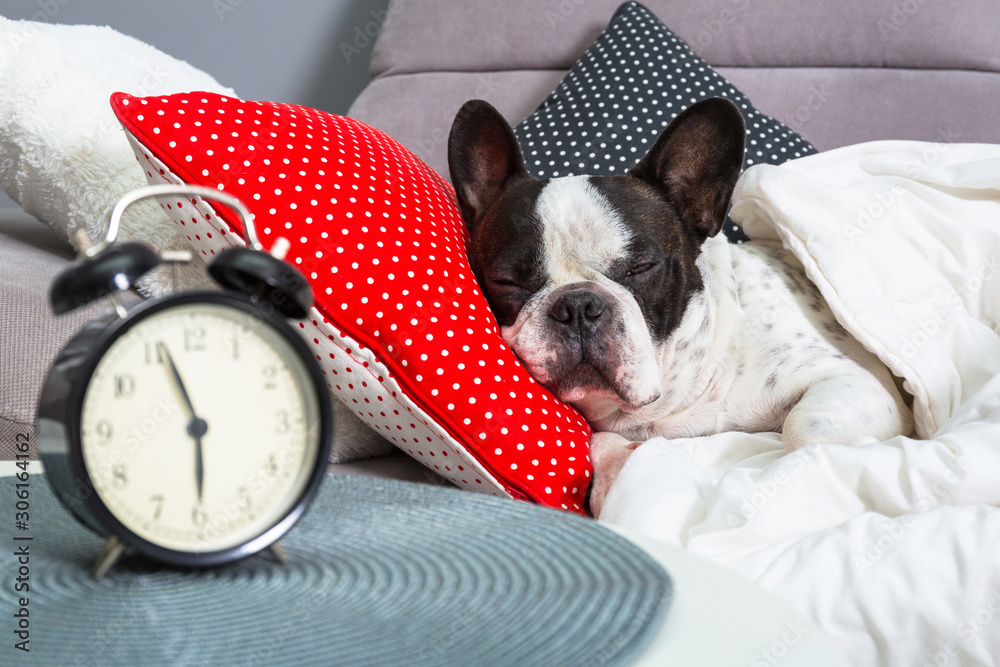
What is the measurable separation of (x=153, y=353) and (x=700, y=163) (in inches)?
41.9

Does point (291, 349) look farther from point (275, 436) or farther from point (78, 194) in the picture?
point (78, 194)

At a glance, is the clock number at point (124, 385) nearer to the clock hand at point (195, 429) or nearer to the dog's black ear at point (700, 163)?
the clock hand at point (195, 429)

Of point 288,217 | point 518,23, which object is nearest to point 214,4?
point 518,23

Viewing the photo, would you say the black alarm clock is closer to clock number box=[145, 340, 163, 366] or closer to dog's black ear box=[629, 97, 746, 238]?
clock number box=[145, 340, 163, 366]

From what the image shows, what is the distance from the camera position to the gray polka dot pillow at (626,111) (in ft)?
5.21

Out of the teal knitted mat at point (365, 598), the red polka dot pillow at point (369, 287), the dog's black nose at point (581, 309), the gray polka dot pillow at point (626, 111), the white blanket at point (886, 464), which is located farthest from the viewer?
the gray polka dot pillow at point (626, 111)

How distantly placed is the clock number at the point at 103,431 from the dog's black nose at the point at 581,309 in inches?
29.5

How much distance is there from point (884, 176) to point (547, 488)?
973 mm

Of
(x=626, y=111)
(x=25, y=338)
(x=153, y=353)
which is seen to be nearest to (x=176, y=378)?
(x=153, y=353)

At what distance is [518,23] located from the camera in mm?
2131

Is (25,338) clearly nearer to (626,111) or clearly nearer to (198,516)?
(198,516)

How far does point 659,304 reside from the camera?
121 cm

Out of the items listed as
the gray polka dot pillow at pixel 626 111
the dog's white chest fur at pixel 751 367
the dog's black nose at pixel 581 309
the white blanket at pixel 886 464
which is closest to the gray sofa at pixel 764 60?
the gray polka dot pillow at pixel 626 111

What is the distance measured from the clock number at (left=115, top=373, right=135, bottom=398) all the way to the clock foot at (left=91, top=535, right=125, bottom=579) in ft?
0.28
